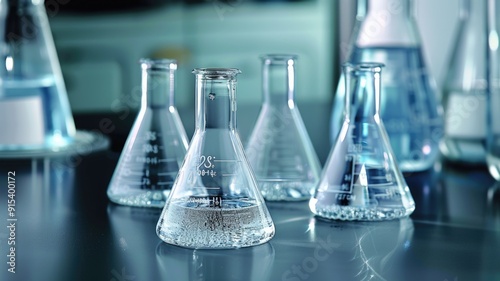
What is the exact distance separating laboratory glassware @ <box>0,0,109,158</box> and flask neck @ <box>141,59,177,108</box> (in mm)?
378

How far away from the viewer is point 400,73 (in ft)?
4.01

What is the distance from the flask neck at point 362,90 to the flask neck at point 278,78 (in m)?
0.10

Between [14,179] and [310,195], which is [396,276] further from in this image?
[14,179]

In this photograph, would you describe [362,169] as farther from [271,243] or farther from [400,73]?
[400,73]

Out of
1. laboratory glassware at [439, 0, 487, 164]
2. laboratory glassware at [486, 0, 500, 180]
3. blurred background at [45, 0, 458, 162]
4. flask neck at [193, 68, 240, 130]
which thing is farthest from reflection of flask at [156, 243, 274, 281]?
blurred background at [45, 0, 458, 162]

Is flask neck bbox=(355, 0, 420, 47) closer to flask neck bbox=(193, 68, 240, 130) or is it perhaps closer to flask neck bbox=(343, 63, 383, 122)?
flask neck bbox=(343, 63, 383, 122)

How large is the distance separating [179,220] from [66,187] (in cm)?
37

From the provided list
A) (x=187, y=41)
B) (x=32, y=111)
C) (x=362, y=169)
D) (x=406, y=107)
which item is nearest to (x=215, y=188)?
(x=362, y=169)

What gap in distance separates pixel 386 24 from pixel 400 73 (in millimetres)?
73

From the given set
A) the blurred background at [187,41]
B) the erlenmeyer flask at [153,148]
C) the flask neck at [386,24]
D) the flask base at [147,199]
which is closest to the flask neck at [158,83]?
the erlenmeyer flask at [153,148]

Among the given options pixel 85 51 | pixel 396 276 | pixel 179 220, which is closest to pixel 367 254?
pixel 396 276

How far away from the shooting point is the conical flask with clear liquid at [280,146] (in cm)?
103

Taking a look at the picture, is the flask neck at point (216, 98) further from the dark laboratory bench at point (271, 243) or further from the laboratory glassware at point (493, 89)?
the laboratory glassware at point (493, 89)

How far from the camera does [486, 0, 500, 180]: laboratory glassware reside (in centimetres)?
111
